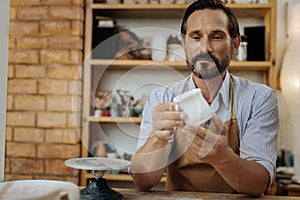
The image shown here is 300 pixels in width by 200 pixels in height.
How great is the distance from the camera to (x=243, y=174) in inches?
22.5

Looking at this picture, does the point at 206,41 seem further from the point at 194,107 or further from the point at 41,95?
the point at 41,95

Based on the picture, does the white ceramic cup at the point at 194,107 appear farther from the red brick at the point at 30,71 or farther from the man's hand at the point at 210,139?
the red brick at the point at 30,71

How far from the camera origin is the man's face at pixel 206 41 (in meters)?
0.57

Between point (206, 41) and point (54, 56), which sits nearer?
point (206, 41)

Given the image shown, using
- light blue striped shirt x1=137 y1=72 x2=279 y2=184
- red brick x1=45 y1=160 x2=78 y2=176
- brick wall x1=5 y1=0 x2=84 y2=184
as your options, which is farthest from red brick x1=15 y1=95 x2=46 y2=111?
light blue striped shirt x1=137 y1=72 x2=279 y2=184

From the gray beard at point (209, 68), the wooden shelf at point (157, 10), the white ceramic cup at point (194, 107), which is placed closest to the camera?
the white ceramic cup at point (194, 107)

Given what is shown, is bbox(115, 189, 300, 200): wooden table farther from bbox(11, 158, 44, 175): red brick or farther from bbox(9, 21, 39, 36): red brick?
bbox(9, 21, 39, 36): red brick

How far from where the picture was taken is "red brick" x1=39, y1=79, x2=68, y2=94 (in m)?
0.70

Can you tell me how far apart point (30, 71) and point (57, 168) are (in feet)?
0.61

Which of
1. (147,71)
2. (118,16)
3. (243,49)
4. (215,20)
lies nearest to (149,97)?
(147,71)

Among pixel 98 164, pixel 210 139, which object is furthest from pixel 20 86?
pixel 210 139

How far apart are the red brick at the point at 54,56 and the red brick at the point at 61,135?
13 centimetres

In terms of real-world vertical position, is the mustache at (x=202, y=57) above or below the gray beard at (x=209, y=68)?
above

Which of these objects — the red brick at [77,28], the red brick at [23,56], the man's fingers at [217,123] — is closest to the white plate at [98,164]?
the man's fingers at [217,123]
